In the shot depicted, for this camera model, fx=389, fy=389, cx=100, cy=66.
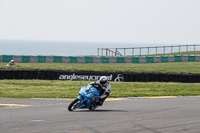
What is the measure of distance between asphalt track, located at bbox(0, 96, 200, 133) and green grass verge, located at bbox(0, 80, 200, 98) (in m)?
3.62

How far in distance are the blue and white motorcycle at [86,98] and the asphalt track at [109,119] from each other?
0.23 meters

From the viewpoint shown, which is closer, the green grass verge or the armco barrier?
the green grass verge

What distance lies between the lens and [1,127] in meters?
9.91

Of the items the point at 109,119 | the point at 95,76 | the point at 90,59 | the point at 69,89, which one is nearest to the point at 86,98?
the point at 109,119

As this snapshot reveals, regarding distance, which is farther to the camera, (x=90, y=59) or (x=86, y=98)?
(x=90, y=59)

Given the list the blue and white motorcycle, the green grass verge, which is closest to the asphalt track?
the blue and white motorcycle

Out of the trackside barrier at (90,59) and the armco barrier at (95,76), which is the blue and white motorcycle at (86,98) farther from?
the trackside barrier at (90,59)

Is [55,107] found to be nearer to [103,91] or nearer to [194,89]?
[103,91]

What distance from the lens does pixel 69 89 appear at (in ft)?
71.9

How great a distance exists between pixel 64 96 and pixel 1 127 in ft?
28.2

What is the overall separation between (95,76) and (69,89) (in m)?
5.56

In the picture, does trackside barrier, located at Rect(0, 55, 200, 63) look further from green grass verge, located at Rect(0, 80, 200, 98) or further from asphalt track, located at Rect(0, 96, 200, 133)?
asphalt track, located at Rect(0, 96, 200, 133)

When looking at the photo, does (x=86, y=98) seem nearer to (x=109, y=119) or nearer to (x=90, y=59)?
(x=109, y=119)

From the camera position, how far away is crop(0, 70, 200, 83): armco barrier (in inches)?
1074
